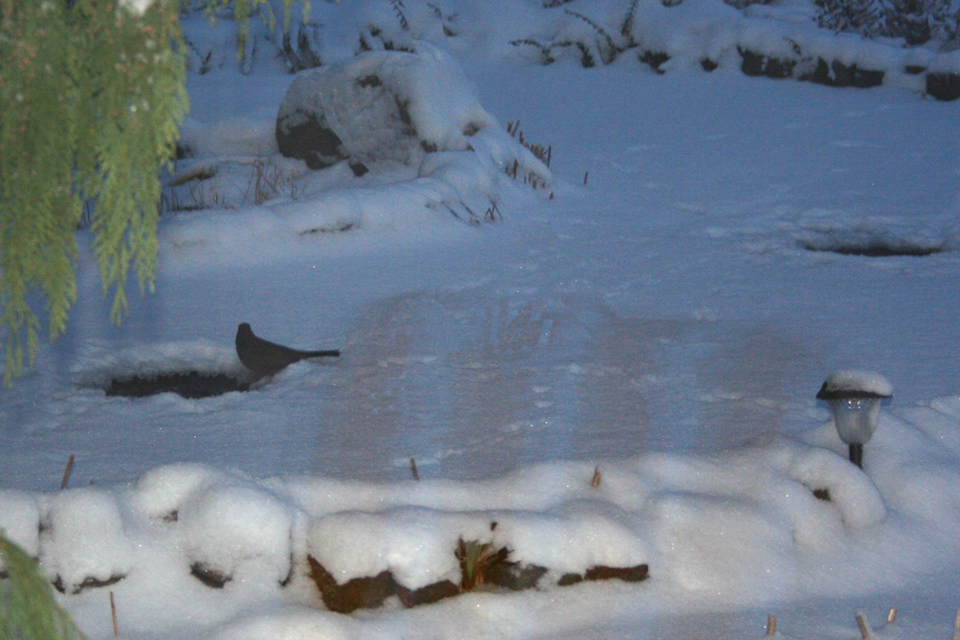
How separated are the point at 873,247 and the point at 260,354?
15.3 feet

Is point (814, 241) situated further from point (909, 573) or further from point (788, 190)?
point (909, 573)

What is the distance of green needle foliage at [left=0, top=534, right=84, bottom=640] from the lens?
4.26 ft

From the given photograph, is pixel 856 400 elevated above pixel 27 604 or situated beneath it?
situated beneath

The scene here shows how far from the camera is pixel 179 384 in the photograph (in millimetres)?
4363

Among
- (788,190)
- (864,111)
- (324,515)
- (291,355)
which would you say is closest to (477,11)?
(864,111)

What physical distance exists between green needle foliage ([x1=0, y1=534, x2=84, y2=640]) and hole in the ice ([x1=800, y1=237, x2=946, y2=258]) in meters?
6.14

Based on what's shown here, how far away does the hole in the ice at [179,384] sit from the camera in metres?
4.28

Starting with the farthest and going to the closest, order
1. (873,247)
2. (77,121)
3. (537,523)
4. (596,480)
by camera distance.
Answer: (873,247)
(596,480)
(537,523)
(77,121)

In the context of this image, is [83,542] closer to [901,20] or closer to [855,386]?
[855,386]

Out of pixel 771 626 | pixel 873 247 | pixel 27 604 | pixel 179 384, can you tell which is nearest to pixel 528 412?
pixel 771 626

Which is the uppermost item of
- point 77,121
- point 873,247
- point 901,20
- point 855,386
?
point 901,20

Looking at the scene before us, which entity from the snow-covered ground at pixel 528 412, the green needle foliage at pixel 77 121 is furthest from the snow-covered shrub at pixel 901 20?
the green needle foliage at pixel 77 121

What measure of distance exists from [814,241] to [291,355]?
4224 mm

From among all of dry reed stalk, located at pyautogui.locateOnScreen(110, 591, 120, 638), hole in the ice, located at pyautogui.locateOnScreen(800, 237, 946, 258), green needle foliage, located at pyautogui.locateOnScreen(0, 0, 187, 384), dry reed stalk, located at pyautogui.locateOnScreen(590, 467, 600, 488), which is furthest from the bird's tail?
hole in the ice, located at pyautogui.locateOnScreen(800, 237, 946, 258)
